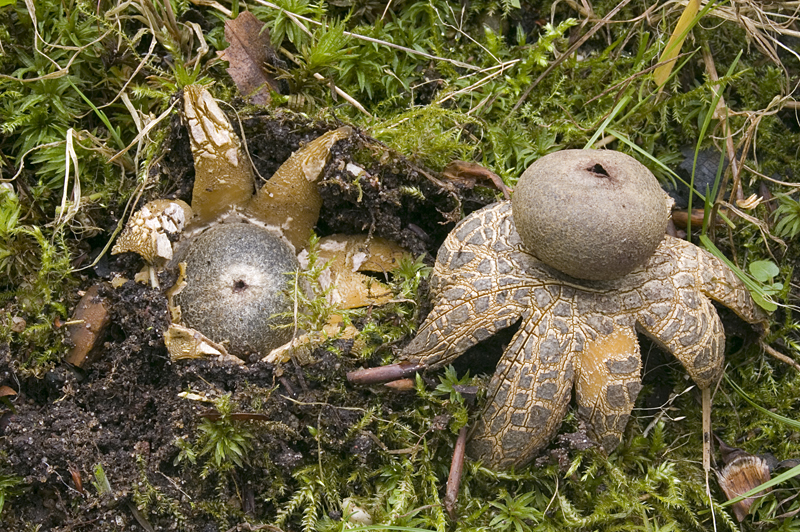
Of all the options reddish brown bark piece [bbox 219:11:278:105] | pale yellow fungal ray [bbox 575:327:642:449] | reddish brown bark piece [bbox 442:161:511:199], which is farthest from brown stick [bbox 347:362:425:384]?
reddish brown bark piece [bbox 219:11:278:105]

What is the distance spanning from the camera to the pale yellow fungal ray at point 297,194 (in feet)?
7.65

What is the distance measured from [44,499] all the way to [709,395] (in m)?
2.17

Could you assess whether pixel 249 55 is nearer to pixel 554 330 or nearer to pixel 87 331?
pixel 87 331

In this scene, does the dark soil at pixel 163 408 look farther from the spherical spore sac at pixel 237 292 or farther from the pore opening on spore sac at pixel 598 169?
the pore opening on spore sac at pixel 598 169

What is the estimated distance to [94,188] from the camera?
8.30 ft

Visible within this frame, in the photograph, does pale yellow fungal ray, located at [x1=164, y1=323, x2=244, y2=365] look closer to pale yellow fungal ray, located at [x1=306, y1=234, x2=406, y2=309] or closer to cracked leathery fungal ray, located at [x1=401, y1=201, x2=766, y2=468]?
pale yellow fungal ray, located at [x1=306, y1=234, x2=406, y2=309]

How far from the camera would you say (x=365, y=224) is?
242 centimetres

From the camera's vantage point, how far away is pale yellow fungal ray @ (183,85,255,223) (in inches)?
89.3

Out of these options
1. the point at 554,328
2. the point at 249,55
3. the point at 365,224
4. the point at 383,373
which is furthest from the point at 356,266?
the point at 249,55

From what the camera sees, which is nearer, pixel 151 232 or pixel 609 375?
pixel 609 375

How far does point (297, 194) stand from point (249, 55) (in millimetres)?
643

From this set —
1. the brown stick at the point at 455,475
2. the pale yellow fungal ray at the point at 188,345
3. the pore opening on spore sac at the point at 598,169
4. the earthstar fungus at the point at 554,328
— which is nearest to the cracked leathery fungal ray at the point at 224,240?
the pale yellow fungal ray at the point at 188,345

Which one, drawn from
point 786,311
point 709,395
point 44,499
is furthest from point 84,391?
point 786,311

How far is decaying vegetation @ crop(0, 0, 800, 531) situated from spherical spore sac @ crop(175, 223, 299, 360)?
0.27ft
